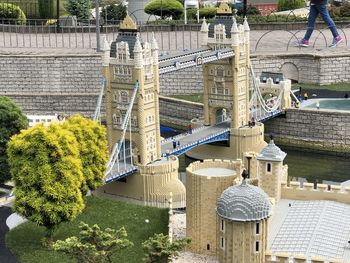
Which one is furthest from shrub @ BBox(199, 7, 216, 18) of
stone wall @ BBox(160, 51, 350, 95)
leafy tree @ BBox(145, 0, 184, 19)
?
stone wall @ BBox(160, 51, 350, 95)

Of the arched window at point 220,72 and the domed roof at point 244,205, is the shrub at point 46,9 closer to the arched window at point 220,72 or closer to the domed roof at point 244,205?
the arched window at point 220,72

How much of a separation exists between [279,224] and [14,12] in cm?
6822

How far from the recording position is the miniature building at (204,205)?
113ft

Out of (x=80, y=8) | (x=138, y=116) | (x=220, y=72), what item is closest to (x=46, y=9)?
(x=80, y=8)

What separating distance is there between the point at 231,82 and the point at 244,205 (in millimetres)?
26889

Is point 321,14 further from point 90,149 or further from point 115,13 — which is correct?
point 90,149

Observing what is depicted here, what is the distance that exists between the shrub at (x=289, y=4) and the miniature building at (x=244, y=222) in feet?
259

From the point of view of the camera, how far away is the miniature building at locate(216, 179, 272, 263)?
27703 millimetres

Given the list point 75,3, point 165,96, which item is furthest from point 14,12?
point 165,96

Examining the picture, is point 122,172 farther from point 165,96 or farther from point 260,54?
point 260,54

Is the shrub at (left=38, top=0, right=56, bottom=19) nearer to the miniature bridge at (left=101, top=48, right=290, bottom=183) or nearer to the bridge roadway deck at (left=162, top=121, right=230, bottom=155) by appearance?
the miniature bridge at (left=101, top=48, right=290, bottom=183)

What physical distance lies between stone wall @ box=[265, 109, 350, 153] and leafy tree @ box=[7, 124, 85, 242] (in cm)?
2959

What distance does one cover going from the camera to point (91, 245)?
28.7 meters

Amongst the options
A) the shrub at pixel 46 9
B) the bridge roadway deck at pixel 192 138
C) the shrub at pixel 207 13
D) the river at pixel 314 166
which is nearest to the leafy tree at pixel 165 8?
the shrub at pixel 207 13
